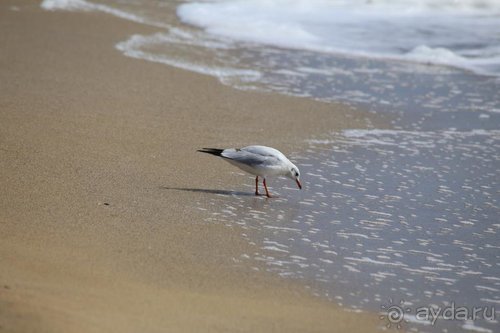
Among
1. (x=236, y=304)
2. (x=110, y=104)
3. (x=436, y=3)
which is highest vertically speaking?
(x=436, y=3)

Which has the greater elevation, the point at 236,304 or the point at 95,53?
the point at 95,53

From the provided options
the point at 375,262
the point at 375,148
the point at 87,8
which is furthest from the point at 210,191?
the point at 87,8

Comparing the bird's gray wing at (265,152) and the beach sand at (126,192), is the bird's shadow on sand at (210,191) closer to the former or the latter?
the beach sand at (126,192)

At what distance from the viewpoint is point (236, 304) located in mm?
4332

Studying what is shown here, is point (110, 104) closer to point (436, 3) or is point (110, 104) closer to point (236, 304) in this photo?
point (236, 304)

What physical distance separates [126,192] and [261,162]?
1.01m

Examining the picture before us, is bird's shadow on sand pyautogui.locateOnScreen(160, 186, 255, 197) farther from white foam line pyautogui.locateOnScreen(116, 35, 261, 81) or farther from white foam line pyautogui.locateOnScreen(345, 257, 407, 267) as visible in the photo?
white foam line pyautogui.locateOnScreen(116, 35, 261, 81)

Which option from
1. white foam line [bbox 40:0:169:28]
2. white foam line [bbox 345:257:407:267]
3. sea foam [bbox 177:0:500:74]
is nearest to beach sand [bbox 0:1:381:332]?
white foam line [bbox 345:257:407:267]

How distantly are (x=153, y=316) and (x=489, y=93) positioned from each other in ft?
22.2

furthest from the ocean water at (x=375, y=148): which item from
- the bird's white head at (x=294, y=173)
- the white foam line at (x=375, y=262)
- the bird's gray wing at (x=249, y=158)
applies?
the bird's gray wing at (x=249, y=158)

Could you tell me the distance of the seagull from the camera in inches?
249

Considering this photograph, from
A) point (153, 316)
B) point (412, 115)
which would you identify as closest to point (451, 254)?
point (153, 316)

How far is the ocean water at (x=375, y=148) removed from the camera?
4962 mm

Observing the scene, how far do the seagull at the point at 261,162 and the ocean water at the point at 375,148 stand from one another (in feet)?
0.66
